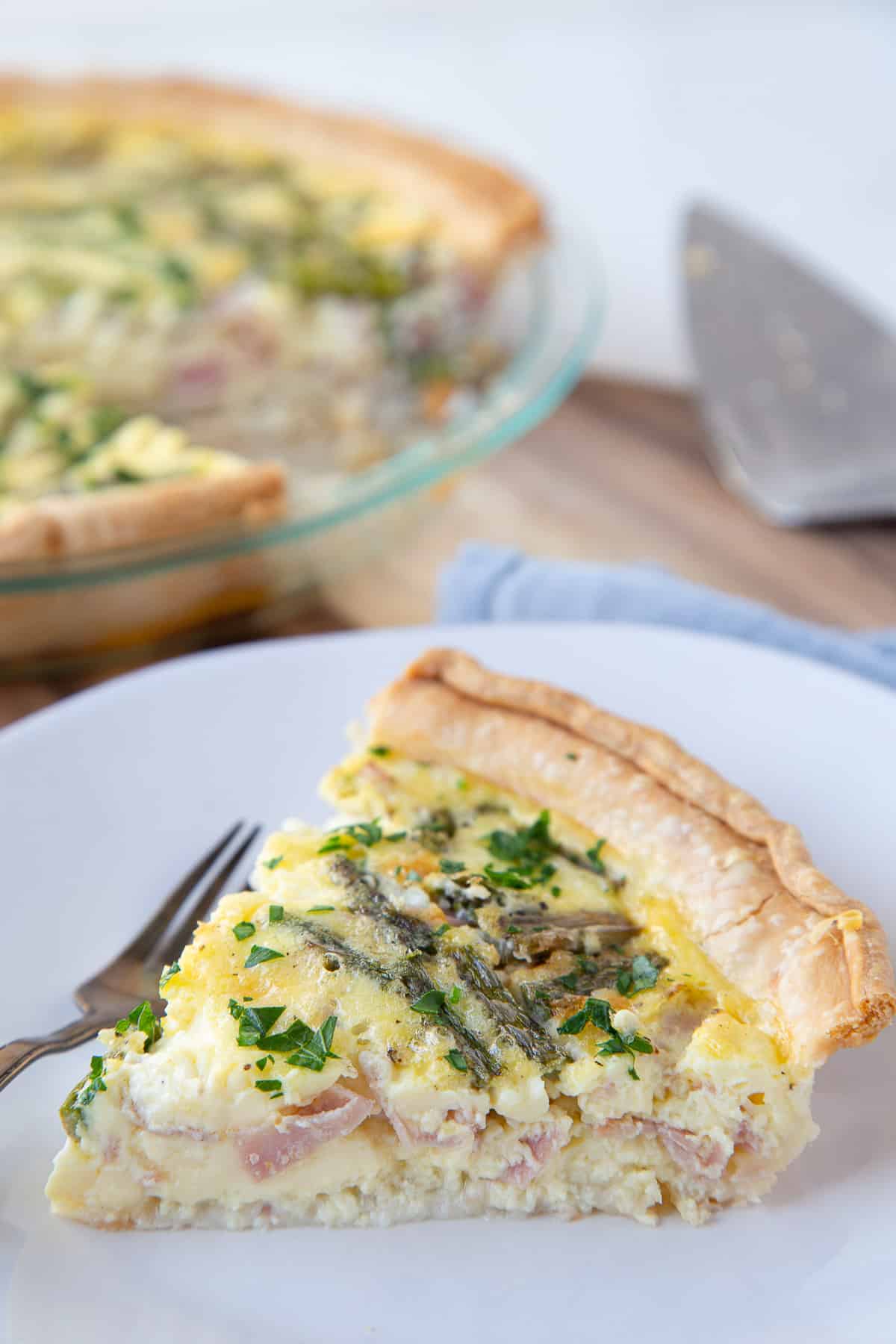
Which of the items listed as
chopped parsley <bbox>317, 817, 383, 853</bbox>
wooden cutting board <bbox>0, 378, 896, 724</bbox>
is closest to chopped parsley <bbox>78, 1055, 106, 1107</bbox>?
chopped parsley <bbox>317, 817, 383, 853</bbox>

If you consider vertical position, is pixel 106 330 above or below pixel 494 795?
above

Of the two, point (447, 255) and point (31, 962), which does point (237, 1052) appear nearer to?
point (31, 962)

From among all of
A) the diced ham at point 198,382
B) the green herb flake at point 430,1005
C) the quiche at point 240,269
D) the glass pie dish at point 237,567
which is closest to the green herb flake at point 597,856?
the green herb flake at point 430,1005

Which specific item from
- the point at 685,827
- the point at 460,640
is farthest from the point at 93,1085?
the point at 460,640

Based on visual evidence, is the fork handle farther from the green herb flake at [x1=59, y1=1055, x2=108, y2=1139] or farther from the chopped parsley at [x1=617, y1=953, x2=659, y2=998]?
the chopped parsley at [x1=617, y1=953, x2=659, y2=998]

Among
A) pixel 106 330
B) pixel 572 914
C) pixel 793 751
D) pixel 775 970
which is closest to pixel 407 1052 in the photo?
pixel 572 914
